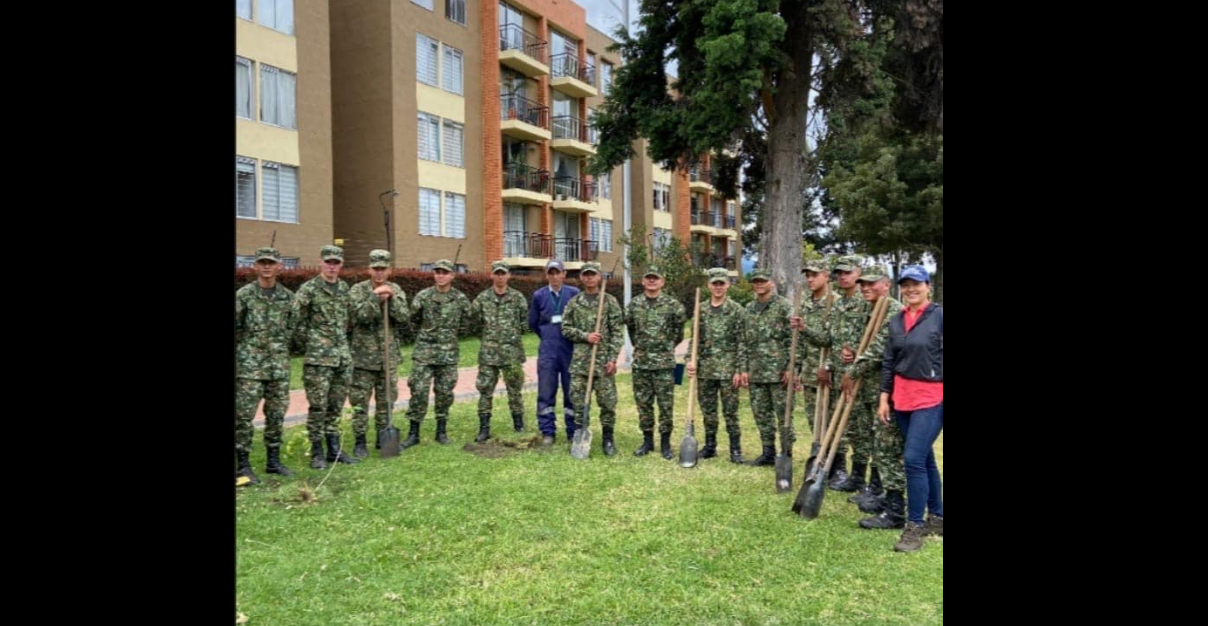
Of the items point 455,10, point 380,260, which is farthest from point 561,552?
point 455,10

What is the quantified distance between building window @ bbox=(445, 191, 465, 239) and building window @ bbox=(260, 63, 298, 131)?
659cm

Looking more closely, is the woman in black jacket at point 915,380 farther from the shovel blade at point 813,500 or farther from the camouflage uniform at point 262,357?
the camouflage uniform at point 262,357

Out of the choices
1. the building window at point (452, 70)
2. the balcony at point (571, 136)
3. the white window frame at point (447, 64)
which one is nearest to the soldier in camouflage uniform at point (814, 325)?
the white window frame at point (447, 64)

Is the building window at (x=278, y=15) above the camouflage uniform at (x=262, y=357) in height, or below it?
above

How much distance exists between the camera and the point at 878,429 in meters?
6.03

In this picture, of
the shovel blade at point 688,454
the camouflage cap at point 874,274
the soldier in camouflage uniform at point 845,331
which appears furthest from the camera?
the shovel blade at point 688,454

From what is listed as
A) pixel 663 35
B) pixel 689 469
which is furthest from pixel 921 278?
pixel 663 35

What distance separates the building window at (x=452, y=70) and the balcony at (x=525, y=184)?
375 centimetres

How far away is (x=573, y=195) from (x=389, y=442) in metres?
25.4

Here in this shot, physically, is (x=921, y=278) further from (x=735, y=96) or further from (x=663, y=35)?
(x=663, y=35)

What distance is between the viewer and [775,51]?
12.9 meters

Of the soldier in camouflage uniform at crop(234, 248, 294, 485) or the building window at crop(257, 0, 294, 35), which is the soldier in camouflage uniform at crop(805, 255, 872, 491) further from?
the building window at crop(257, 0, 294, 35)

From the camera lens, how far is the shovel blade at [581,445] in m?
8.44
